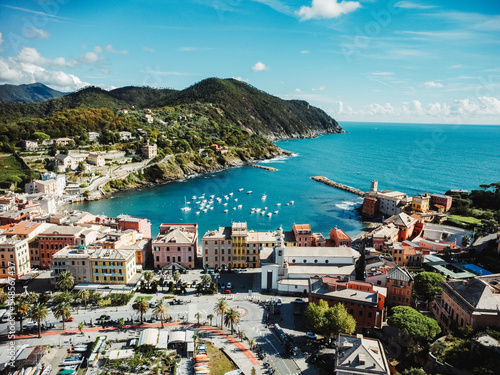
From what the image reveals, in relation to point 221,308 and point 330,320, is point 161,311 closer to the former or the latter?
point 221,308

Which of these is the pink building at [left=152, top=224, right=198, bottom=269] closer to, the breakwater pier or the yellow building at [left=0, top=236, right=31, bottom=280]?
the yellow building at [left=0, top=236, right=31, bottom=280]

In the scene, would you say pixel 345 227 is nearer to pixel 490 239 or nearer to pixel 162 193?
pixel 490 239

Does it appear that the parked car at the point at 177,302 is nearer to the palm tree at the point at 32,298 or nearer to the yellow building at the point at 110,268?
the yellow building at the point at 110,268

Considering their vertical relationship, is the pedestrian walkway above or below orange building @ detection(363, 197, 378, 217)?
below

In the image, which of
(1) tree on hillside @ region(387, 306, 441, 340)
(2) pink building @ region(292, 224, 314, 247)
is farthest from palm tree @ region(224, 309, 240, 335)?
(2) pink building @ region(292, 224, 314, 247)

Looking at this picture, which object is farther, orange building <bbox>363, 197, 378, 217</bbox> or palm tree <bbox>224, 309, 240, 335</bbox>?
orange building <bbox>363, 197, 378, 217</bbox>

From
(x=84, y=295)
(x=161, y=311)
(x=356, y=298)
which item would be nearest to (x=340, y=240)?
(x=356, y=298)

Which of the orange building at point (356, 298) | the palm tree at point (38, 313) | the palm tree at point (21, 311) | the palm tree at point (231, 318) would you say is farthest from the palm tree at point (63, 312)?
the orange building at point (356, 298)
